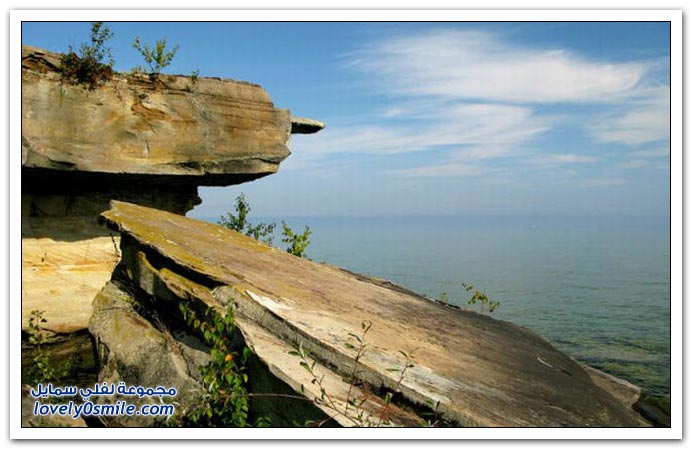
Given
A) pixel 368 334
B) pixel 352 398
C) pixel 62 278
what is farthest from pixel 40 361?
pixel 352 398

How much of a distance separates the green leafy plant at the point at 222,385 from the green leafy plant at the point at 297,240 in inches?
318

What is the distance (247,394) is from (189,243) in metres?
3.39

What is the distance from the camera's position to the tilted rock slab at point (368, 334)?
621cm

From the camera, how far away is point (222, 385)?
6.73 meters

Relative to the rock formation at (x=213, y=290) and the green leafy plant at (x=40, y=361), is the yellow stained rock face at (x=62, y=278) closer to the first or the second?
the rock formation at (x=213, y=290)

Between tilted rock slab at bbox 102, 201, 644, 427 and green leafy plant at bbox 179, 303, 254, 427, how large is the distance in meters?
0.25

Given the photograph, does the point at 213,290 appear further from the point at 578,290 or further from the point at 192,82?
the point at 578,290

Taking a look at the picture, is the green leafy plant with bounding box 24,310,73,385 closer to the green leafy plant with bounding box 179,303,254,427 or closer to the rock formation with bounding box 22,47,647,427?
the rock formation with bounding box 22,47,647,427

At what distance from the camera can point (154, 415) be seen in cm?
722

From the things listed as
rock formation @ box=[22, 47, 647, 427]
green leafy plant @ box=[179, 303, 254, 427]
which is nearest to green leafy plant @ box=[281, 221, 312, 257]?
rock formation @ box=[22, 47, 647, 427]

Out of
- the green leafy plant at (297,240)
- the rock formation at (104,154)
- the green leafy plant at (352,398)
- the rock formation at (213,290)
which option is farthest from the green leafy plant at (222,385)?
the green leafy plant at (297,240)
